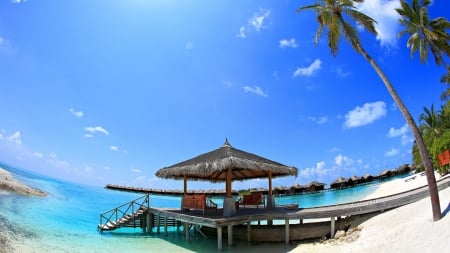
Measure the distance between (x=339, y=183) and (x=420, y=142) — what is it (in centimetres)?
3335

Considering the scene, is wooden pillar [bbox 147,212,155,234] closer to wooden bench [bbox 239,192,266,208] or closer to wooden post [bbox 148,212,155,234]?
wooden post [bbox 148,212,155,234]

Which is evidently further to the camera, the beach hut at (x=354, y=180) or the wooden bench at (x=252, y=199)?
the beach hut at (x=354, y=180)

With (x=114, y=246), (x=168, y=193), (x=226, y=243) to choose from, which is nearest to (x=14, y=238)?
(x=114, y=246)

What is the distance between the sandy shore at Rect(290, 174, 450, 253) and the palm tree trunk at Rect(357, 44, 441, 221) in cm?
31

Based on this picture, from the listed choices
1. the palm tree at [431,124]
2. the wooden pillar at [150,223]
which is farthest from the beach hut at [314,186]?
the wooden pillar at [150,223]

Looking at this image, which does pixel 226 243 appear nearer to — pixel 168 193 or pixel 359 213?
pixel 359 213

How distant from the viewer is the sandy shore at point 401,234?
6.74 m

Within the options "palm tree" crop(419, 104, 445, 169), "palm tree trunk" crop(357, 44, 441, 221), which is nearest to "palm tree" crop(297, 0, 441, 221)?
"palm tree trunk" crop(357, 44, 441, 221)

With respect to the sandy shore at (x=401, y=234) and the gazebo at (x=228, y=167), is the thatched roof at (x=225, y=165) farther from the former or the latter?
the sandy shore at (x=401, y=234)

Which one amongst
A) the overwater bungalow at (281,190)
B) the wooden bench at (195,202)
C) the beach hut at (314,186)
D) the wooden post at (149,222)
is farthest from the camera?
→ the beach hut at (314,186)

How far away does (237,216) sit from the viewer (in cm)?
1153

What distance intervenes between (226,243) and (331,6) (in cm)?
915

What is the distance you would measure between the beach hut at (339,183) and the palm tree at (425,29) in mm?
25777

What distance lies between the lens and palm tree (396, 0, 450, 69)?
1508cm
